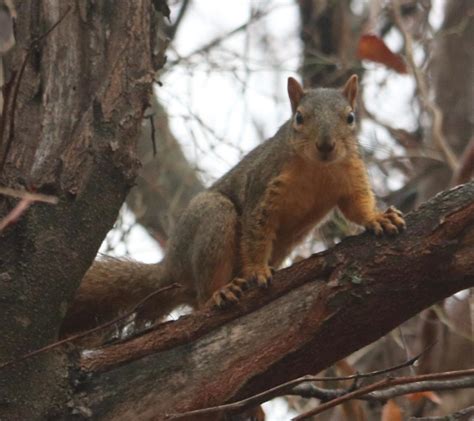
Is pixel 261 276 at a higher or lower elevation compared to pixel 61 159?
lower

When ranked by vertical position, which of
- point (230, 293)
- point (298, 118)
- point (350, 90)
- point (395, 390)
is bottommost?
point (395, 390)

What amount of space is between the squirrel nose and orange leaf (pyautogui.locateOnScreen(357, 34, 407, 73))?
1.56 m

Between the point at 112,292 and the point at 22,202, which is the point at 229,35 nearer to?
the point at 112,292

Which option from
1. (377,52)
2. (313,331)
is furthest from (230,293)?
(377,52)

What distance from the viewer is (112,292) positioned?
3.69 m

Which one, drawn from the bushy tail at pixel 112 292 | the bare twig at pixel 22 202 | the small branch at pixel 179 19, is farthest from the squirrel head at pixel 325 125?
the small branch at pixel 179 19

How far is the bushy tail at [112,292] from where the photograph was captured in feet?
11.6

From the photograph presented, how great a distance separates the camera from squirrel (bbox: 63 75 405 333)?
3.57 metres

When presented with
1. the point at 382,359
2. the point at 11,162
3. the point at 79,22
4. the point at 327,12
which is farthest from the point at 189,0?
the point at 11,162

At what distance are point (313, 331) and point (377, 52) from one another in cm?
251

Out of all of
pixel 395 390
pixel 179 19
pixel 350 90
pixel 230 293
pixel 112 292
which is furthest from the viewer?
pixel 179 19

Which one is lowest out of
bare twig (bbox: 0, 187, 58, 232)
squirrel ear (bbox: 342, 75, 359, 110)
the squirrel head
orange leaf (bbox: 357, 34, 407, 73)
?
bare twig (bbox: 0, 187, 58, 232)

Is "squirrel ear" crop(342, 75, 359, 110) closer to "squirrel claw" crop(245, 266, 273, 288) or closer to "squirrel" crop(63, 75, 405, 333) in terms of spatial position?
"squirrel" crop(63, 75, 405, 333)

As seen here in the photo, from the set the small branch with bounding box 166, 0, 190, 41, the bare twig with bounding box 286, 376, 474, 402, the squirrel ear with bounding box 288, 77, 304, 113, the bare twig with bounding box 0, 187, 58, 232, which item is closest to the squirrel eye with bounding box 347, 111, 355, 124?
the squirrel ear with bounding box 288, 77, 304, 113
